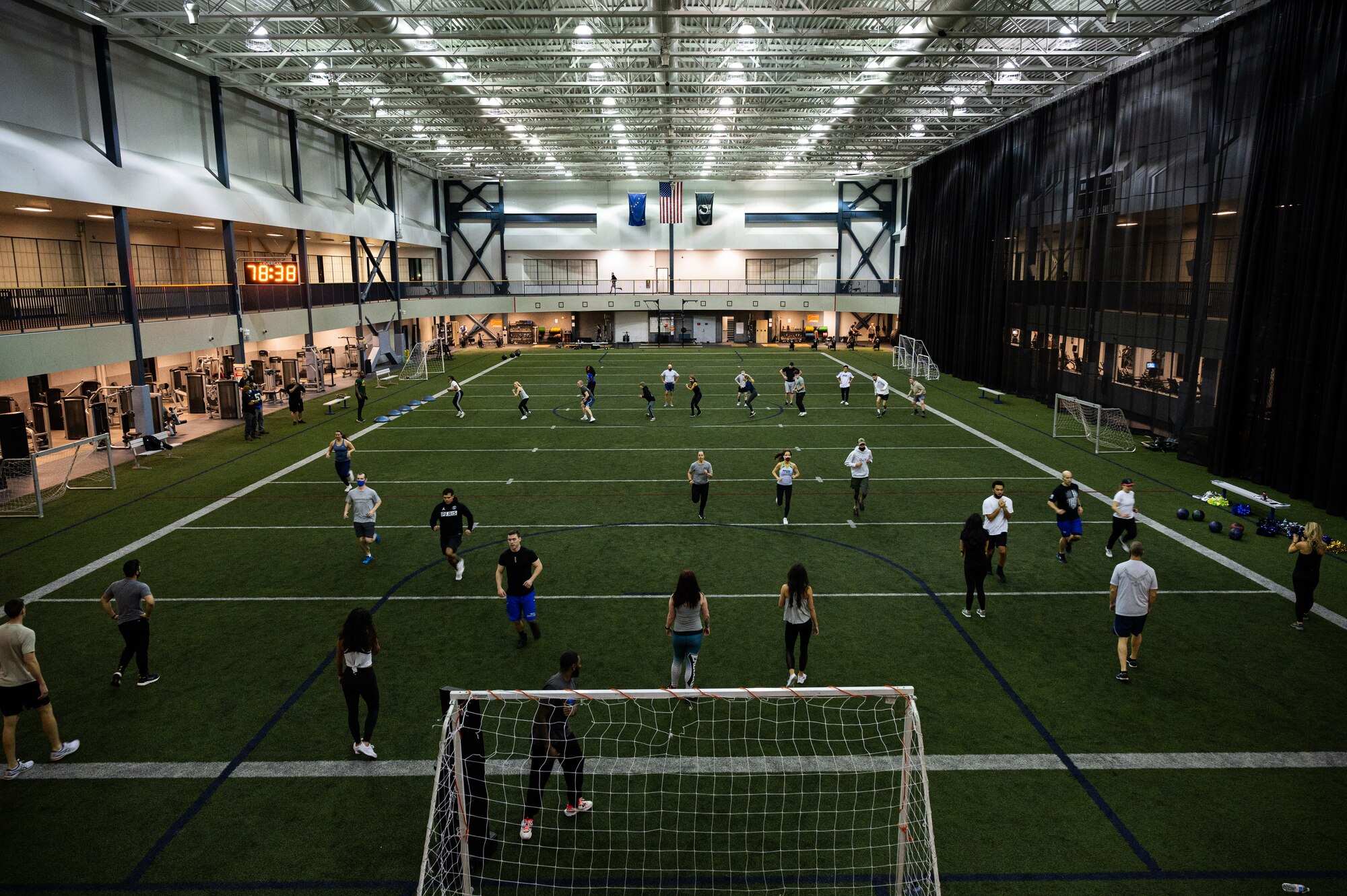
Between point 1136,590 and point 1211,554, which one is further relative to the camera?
point 1211,554

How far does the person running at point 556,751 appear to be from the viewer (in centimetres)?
711

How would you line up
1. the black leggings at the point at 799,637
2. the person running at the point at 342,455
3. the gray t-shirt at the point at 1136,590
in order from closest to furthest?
1. the black leggings at the point at 799,637
2. the gray t-shirt at the point at 1136,590
3. the person running at the point at 342,455

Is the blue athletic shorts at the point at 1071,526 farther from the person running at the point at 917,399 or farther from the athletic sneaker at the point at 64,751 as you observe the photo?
the person running at the point at 917,399

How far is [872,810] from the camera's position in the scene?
7.72 meters

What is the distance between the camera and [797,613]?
31.4 ft

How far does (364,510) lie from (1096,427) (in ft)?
73.1

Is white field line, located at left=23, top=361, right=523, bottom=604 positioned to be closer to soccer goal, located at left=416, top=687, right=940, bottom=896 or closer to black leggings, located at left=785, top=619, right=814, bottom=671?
soccer goal, located at left=416, top=687, right=940, bottom=896

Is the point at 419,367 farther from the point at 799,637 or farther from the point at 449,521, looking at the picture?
the point at 799,637

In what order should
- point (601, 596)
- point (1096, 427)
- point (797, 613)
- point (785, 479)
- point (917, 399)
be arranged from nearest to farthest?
point (797, 613) → point (601, 596) → point (785, 479) → point (1096, 427) → point (917, 399)


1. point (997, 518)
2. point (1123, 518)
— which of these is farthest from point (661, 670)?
point (1123, 518)

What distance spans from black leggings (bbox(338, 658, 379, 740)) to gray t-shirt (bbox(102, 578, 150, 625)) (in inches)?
139

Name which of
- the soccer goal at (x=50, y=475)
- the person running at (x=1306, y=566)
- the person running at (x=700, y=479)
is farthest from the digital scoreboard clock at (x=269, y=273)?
the person running at (x=1306, y=566)

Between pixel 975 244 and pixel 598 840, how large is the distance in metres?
40.5

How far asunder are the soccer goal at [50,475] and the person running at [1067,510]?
21.5m
